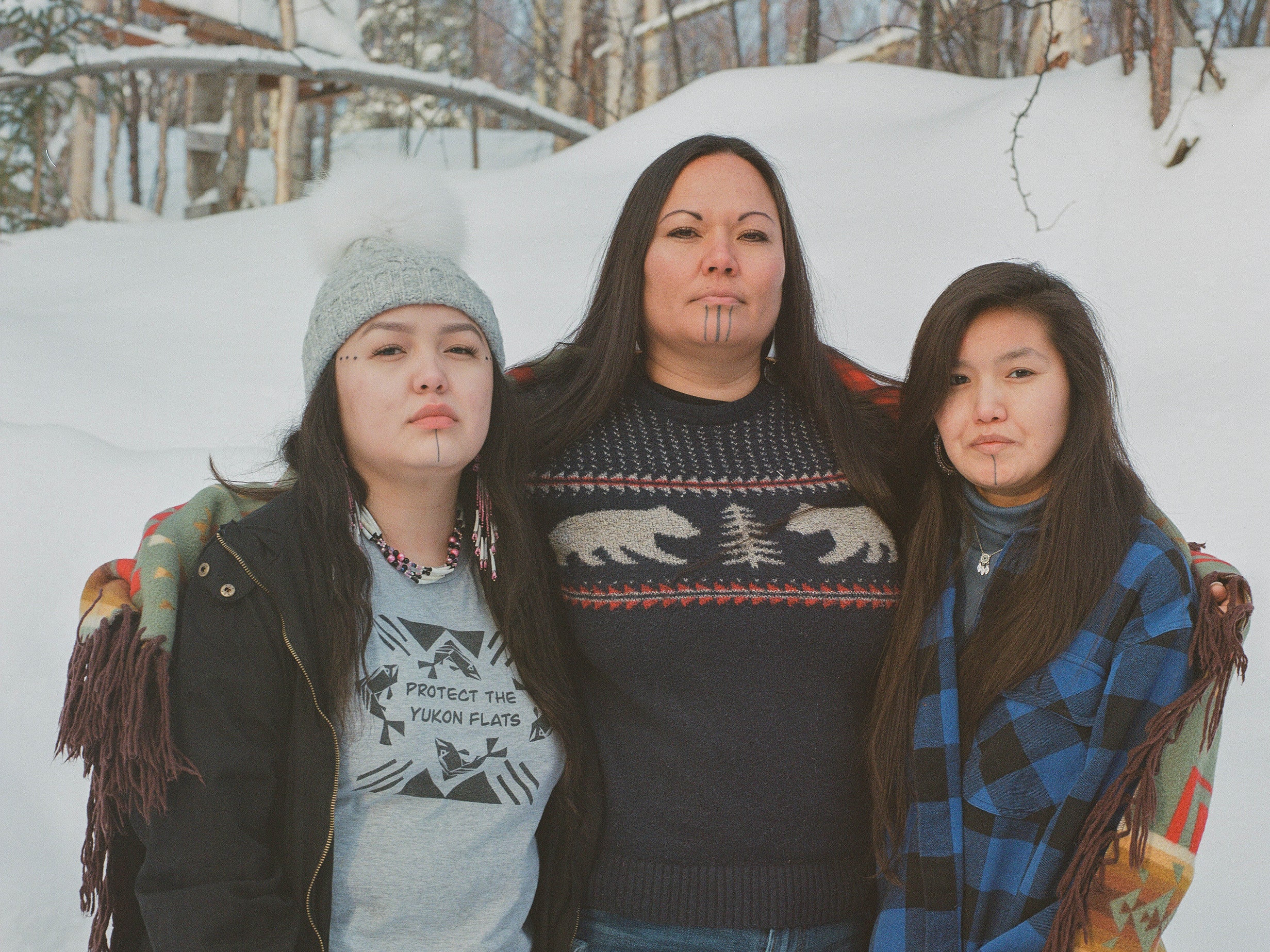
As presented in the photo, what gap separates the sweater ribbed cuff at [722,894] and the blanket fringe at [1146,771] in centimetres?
35

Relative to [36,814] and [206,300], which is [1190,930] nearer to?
[36,814]

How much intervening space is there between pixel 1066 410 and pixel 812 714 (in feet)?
2.13

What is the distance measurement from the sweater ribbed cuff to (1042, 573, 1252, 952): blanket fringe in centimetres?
35

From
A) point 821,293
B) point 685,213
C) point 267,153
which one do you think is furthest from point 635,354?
point 267,153

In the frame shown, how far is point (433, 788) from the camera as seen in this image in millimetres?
1602

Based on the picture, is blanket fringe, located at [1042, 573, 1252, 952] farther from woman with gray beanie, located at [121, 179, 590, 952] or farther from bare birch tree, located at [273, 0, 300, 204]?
bare birch tree, located at [273, 0, 300, 204]

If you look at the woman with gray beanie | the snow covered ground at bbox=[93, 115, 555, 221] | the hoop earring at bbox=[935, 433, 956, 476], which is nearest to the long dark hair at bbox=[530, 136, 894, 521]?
the hoop earring at bbox=[935, 433, 956, 476]

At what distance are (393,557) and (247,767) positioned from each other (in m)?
0.38

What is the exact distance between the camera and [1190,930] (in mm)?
2527

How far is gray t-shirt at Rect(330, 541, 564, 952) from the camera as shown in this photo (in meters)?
1.59

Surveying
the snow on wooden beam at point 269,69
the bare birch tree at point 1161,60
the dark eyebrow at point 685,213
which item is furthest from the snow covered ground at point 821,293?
the dark eyebrow at point 685,213

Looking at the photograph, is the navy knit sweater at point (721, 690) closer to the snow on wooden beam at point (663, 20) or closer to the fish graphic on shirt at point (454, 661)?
the fish graphic on shirt at point (454, 661)

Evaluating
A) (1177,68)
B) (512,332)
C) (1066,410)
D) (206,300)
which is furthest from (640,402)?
(1177,68)

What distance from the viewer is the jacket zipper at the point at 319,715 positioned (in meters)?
1.51
